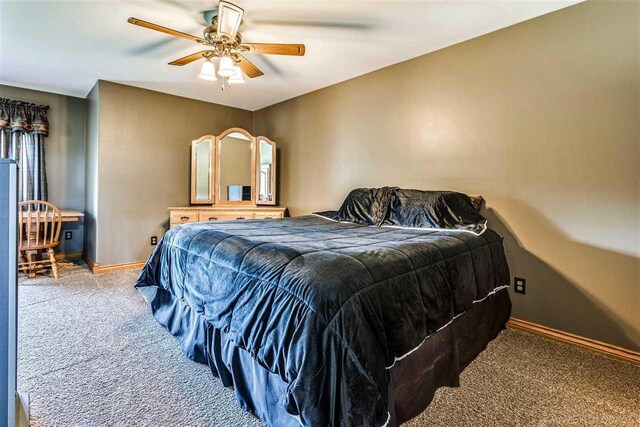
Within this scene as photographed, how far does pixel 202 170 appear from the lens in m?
4.38

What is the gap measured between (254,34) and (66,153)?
11.2 feet

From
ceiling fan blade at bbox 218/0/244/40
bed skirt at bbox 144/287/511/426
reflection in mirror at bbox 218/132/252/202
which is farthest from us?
Result: reflection in mirror at bbox 218/132/252/202

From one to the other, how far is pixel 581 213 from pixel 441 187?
1025mm

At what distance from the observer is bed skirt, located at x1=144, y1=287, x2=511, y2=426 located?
4.45ft

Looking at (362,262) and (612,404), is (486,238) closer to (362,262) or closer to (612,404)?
(612,404)

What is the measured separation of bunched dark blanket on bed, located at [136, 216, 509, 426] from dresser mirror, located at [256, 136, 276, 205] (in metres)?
2.52

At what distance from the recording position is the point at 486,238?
7.15 feet

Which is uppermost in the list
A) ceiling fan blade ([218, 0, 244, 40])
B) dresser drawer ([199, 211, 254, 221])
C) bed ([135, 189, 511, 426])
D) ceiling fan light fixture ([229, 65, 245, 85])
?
ceiling fan blade ([218, 0, 244, 40])

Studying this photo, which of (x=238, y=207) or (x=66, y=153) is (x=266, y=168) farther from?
(x=66, y=153)

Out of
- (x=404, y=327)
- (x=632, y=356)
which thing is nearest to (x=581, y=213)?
(x=632, y=356)

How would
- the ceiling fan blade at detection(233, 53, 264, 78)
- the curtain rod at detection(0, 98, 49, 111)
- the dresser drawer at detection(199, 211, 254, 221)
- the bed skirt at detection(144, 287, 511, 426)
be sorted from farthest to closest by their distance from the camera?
the dresser drawer at detection(199, 211, 254, 221) < the curtain rod at detection(0, 98, 49, 111) < the ceiling fan blade at detection(233, 53, 264, 78) < the bed skirt at detection(144, 287, 511, 426)

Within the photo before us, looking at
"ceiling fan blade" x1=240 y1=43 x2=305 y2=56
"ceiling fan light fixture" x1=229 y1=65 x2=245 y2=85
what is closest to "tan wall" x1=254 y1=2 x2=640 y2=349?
"ceiling fan blade" x1=240 y1=43 x2=305 y2=56

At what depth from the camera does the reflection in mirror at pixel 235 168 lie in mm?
4453

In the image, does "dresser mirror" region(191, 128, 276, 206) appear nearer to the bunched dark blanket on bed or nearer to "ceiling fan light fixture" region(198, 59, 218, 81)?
"ceiling fan light fixture" region(198, 59, 218, 81)
